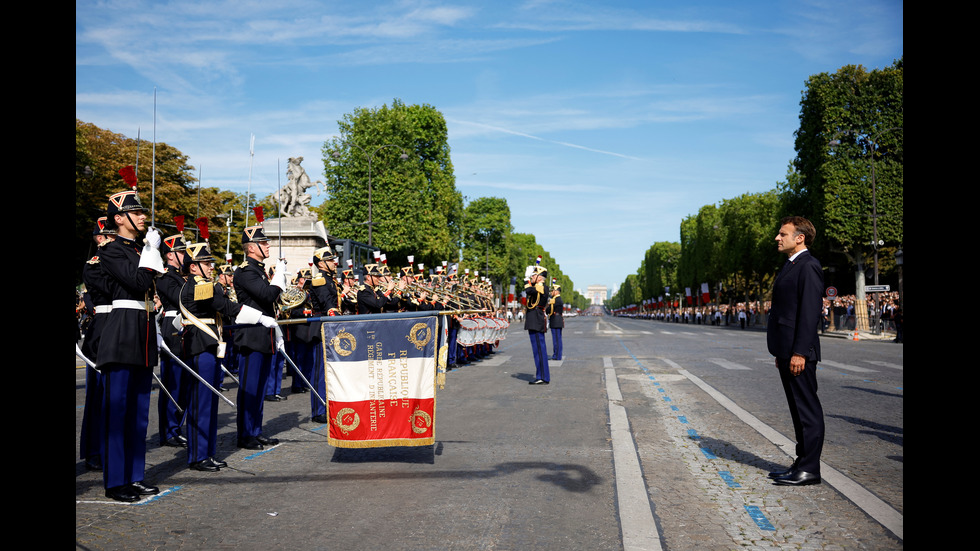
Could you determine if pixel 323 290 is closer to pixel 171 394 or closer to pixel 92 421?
pixel 171 394

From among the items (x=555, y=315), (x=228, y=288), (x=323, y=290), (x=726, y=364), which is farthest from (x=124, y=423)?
(x=726, y=364)

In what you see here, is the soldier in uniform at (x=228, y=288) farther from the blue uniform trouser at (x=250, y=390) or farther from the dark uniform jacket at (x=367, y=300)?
the dark uniform jacket at (x=367, y=300)

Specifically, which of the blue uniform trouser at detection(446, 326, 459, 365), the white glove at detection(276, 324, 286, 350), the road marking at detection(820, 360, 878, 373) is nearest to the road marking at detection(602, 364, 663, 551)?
the white glove at detection(276, 324, 286, 350)

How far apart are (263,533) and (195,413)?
89.2 inches

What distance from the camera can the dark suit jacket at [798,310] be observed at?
224 inches

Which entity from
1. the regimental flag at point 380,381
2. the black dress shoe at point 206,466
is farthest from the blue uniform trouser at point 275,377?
the regimental flag at point 380,381

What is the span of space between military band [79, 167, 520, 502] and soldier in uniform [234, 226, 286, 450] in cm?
1

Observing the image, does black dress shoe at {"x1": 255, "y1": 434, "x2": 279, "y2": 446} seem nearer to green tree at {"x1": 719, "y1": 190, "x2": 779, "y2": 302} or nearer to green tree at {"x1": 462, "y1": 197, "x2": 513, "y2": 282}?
green tree at {"x1": 719, "y1": 190, "x2": 779, "y2": 302}

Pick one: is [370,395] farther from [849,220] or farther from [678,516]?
[849,220]

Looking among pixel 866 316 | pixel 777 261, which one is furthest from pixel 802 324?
pixel 777 261
